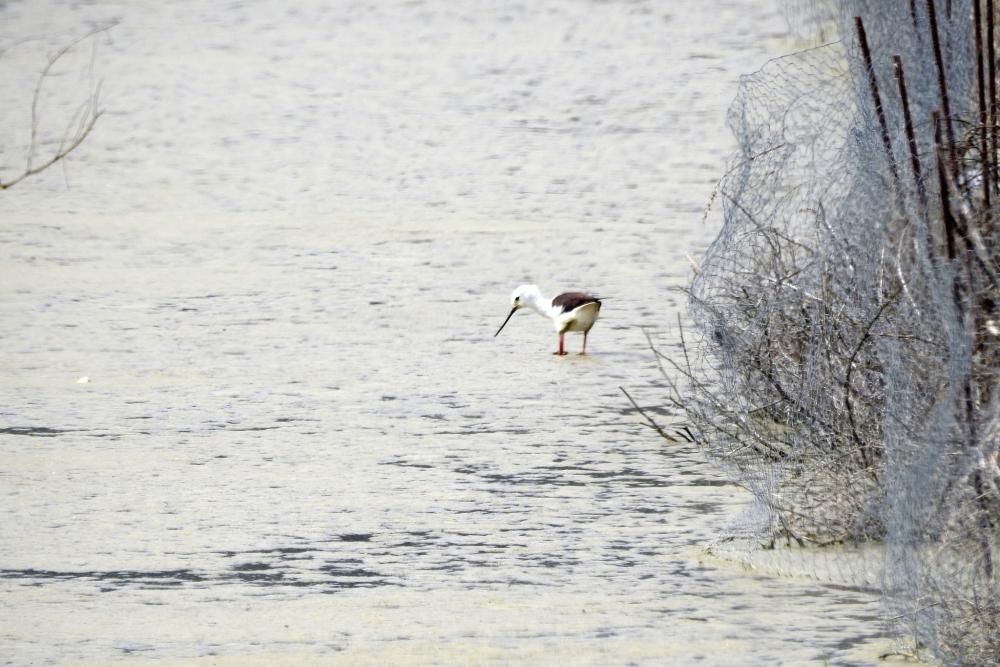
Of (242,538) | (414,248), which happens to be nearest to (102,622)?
(242,538)

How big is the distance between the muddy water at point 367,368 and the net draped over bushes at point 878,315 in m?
0.37

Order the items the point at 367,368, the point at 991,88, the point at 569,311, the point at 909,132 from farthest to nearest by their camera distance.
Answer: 1. the point at 569,311
2. the point at 367,368
3. the point at 991,88
4. the point at 909,132

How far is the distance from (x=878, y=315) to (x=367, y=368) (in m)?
3.77

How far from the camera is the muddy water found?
5512 mm

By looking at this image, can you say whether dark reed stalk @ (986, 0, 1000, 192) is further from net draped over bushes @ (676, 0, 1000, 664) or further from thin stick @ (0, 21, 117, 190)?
thin stick @ (0, 21, 117, 190)

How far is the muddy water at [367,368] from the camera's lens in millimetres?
5512

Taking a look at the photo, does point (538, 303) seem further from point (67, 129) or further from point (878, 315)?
point (878, 315)

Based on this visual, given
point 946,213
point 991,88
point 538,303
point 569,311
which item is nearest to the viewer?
point 946,213

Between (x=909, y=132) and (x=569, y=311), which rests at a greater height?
(x=909, y=132)

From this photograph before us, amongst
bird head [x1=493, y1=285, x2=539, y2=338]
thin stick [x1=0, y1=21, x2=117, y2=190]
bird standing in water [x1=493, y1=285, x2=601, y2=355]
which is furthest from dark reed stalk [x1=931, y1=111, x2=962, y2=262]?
bird head [x1=493, y1=285, x2=539, y2=338]

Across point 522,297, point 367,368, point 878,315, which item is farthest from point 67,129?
point 878,315

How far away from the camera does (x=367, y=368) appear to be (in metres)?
8.51

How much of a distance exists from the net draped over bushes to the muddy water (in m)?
0.37

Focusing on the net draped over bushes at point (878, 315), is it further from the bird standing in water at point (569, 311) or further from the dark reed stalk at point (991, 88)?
the bird standing in water at point (569, 311)
